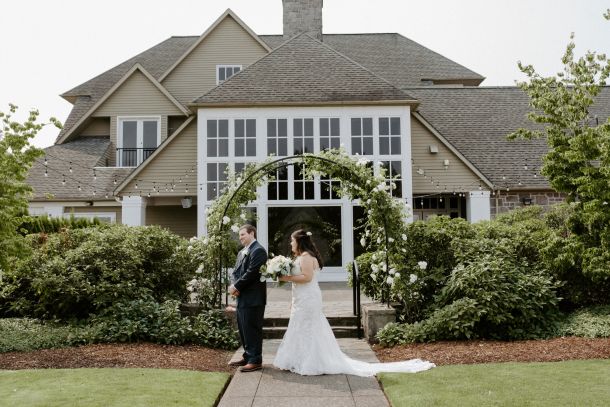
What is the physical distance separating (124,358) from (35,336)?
7.09 feet

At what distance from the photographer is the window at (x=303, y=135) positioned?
18.2 meters

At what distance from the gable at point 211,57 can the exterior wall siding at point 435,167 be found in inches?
296

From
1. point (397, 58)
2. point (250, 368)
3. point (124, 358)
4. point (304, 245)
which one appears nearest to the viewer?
point (250, 368)

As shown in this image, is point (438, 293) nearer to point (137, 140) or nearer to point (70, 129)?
point (137, 140)

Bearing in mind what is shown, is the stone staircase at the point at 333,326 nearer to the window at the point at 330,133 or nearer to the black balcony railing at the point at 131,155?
the window at the point at 330,133

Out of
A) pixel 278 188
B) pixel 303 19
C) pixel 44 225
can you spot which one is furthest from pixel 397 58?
pixel 44 225

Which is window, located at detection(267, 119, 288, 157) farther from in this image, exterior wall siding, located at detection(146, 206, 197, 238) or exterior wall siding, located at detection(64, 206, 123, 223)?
exterior wall siding, located at detection(64, 206, 123, 223)

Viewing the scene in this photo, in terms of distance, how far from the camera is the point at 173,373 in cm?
730

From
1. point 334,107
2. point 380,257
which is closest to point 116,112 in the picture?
point 334,107

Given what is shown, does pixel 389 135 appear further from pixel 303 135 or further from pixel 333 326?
pixel 333 326

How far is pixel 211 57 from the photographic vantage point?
23344mm

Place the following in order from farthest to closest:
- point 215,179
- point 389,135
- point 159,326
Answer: point 389,135 < point 215,179 < point 159,326

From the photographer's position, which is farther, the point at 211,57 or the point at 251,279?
the point at 211,57

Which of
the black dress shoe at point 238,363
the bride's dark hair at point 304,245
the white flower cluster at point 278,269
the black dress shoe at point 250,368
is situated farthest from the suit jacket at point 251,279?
the black dress shoe at point 238,363
